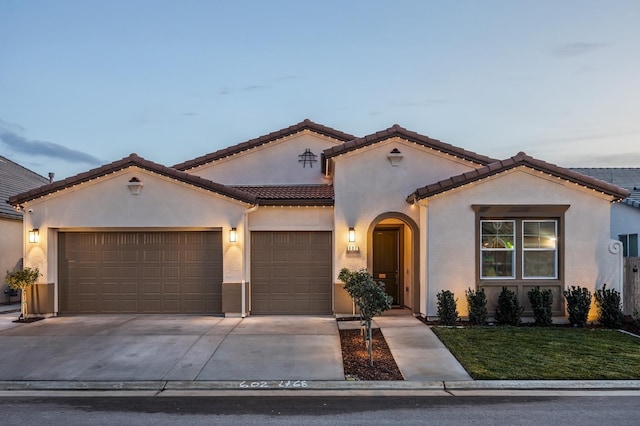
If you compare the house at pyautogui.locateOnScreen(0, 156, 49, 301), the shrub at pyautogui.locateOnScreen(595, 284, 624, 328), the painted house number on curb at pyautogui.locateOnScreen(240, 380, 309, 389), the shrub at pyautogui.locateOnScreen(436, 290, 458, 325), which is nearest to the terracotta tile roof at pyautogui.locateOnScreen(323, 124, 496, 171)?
the shrub at pyautogui.locateOnScreen(436, 290, 458, 325)

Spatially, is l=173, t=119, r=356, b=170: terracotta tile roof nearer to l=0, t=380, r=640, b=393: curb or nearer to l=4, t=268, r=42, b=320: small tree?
l=4, t=268, r=42, b=320: small tree

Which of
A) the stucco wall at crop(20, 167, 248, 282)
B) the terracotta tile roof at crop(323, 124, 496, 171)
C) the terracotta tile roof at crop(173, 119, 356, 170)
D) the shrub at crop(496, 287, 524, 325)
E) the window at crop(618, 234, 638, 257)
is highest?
the terracotta tile roof at crop(173, 119, 356, 170)

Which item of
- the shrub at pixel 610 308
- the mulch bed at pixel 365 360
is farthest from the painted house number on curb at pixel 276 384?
the shrub at pixel 610 308

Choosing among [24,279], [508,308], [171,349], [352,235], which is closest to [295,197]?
[352,235]

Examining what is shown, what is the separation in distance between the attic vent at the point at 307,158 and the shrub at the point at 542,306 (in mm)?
8499

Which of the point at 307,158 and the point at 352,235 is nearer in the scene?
the point at 352,235

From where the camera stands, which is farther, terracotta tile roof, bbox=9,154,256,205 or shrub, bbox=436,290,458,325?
terracotta tile roof, bbox=9,154,256,205

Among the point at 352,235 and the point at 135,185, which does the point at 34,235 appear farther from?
the point at 352,235

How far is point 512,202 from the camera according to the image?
38.5ft

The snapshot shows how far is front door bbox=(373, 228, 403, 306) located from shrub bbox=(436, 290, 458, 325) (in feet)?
10.6

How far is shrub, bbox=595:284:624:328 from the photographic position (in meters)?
11.1

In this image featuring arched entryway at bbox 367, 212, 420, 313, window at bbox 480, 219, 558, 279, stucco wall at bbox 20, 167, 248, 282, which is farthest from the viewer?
arched entryway at bbox 367, 212, 420, 313

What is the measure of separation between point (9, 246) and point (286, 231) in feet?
37.5

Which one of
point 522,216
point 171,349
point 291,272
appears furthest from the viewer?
point 291,272
